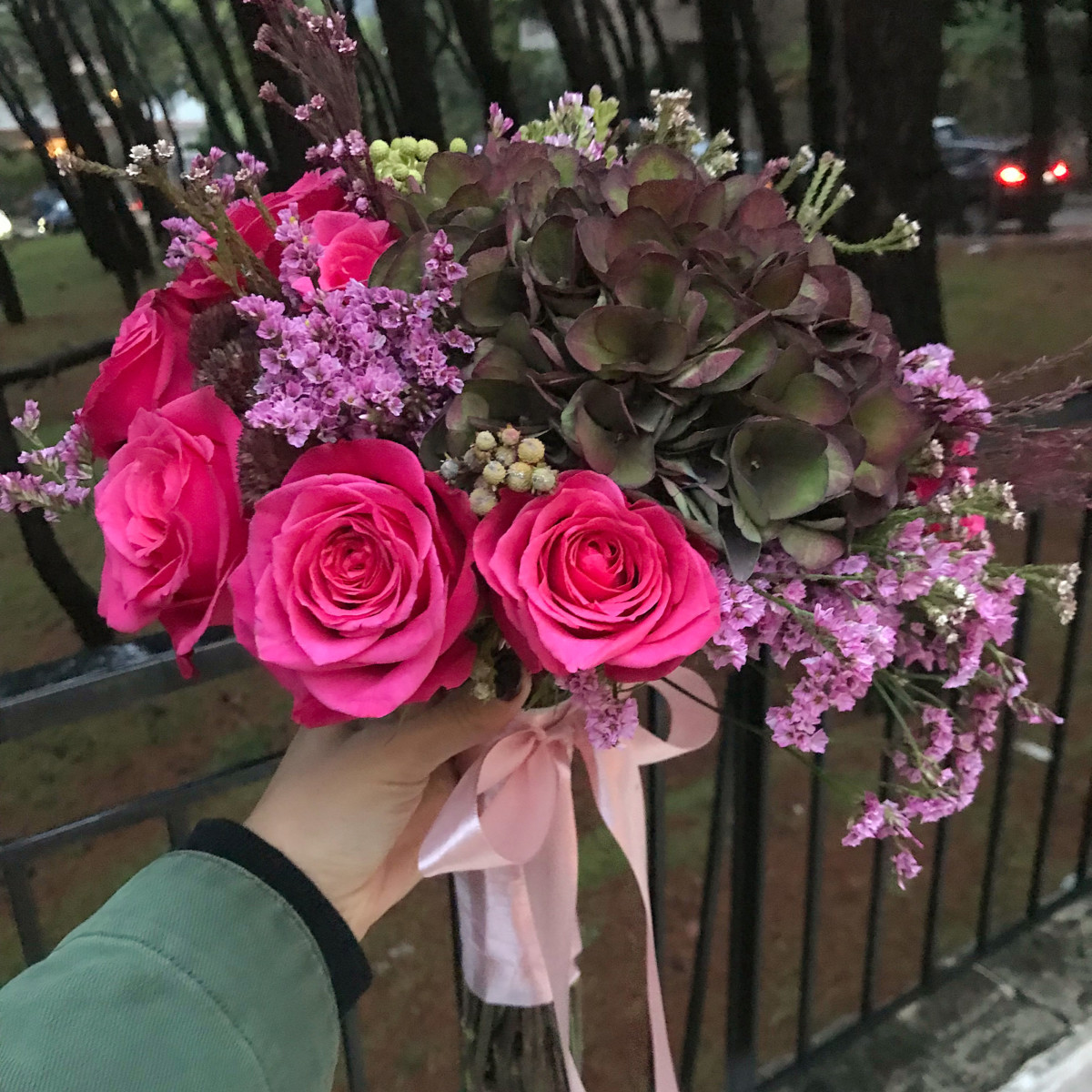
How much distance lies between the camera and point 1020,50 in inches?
68.7

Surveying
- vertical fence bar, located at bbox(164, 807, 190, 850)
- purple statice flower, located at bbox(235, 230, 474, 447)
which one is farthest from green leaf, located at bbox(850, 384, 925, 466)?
vertical fence bar, located at bbox(164, 807, 190, 850)

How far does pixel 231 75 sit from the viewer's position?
1.06 metres

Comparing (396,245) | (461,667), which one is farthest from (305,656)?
(396,245)

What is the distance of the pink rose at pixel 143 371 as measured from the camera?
0.51 meters

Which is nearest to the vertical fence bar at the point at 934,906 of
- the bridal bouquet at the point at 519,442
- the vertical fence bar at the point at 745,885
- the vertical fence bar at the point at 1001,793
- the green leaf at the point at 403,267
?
the vertical fence bar at the point at 1001,793

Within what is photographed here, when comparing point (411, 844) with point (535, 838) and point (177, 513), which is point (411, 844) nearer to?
point (535, 838)

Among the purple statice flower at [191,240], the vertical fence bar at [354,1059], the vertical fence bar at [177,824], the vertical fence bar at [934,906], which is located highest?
the purple statice flower at [191,240]

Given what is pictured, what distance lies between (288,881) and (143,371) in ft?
1.18

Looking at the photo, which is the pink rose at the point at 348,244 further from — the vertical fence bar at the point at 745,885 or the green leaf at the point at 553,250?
the vertical fence bar at the point at 745,885

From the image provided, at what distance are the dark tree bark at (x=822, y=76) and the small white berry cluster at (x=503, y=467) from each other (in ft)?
4.43

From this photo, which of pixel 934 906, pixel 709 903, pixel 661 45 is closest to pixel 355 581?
pixel 709 903

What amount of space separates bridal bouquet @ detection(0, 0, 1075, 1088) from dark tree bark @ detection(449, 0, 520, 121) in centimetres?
74

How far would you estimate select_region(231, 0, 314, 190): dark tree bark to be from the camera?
3.19ft

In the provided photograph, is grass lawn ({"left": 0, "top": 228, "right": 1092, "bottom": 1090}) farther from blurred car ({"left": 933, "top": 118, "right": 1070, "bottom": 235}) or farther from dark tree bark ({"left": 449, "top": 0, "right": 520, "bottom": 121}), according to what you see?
dark tree bark ({"left": 449, "top": 0, "right": 520, "bottom": 121})
